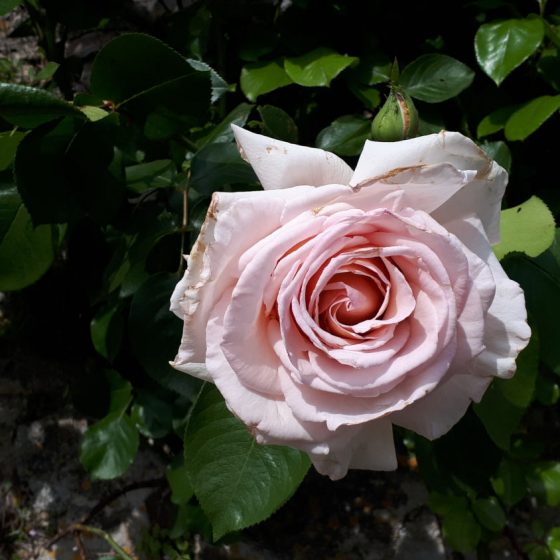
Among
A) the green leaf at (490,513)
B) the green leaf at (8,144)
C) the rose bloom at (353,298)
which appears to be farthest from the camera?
the green leaf at (490,513)

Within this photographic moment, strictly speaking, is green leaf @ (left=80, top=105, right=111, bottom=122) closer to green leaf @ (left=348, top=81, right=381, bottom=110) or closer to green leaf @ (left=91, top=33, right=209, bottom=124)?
green leaf @ (left=91, top=33, right=209, bottom=124)

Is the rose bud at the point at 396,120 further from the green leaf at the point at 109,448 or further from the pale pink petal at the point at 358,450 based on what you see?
the green leaf at the point at 109,448

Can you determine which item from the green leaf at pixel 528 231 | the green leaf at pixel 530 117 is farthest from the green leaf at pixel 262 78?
the green leaf at pixel 528 231

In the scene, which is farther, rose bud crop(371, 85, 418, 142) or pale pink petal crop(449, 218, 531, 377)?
rose bud crop(371, 85, 418, 142)

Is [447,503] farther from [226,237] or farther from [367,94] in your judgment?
[226,237]

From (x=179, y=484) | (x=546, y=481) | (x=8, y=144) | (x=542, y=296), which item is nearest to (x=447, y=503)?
(x=546, y=481)

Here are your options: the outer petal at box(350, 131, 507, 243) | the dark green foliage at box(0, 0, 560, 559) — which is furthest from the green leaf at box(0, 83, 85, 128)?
the outer petal at box(350, 131, 507, 243)
